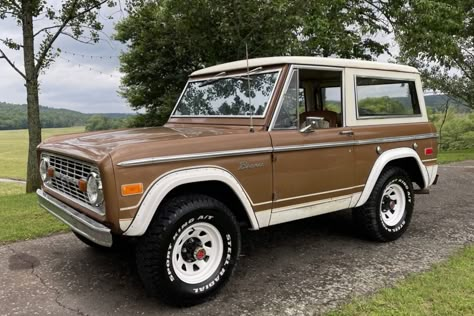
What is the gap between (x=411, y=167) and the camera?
5.17 meters

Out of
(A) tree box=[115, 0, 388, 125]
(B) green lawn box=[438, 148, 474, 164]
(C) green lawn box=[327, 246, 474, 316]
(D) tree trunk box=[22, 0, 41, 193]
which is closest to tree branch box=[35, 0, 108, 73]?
(D) tree trunk box=[22, 0, 41, 193]

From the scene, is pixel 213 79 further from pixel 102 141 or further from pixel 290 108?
pixel 102 141

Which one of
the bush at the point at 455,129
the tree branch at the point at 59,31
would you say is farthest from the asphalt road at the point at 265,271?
the bush at the point at 455,129

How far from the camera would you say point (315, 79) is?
15.8 feet

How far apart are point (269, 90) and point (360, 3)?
1029 centimetres

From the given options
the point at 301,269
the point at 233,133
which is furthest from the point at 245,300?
the point at 233,133

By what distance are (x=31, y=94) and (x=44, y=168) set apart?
6276 mm

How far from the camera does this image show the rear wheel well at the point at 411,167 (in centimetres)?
502

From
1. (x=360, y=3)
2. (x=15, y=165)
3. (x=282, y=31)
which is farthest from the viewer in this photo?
(x=15, y=165)

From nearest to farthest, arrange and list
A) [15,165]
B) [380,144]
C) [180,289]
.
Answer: [180,289]
[380,144]
[15,165]

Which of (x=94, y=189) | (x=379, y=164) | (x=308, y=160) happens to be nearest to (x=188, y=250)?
(x=94, y=189)

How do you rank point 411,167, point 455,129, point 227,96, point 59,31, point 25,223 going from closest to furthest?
point 227,96 → point 411,167 → point 25,223 → point 59,31 → point 455,129

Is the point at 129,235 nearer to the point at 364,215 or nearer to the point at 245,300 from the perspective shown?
the point at 245,300

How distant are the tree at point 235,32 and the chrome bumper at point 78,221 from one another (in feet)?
20.5
